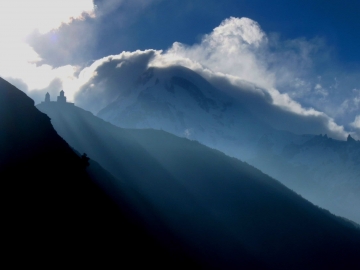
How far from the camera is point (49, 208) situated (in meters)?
55.4

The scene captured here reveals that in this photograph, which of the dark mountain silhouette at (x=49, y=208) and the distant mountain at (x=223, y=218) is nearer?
the dark mountain silhouette at (x=49, y=208)

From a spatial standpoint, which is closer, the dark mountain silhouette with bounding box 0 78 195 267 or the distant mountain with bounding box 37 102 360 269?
the dark mountain silhouette with bounding box 0 78 195 267

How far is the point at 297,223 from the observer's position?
180500 mm

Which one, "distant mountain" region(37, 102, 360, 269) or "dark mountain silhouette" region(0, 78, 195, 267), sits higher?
"distant mountain" region(37, 102, 360, 269)

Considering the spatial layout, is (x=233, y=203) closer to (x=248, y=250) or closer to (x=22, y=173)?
(x=248, y=250)

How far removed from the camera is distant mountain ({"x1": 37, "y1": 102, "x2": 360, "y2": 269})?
130625 millimetres

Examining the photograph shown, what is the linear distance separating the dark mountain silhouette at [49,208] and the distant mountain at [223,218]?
40.6 m

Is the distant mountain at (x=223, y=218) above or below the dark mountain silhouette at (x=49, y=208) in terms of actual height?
above

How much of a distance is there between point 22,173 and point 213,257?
7992 cm

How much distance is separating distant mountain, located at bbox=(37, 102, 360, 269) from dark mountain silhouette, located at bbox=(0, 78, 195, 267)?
4062 centimetres

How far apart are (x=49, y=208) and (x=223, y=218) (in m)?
116

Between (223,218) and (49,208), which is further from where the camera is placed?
(223,218)

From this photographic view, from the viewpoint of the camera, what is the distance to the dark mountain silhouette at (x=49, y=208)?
48969 mm

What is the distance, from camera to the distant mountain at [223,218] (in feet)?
429
